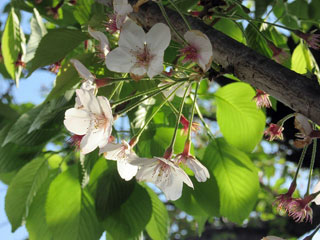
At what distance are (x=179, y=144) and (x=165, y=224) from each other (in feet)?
0.75

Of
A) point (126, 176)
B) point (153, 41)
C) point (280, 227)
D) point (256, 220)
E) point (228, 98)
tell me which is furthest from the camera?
point (256, 220)

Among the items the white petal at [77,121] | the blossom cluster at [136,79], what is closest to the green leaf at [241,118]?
the blossom cluster at [136,79]

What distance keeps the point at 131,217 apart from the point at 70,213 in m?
0.14

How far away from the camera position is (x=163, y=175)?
2.20ft

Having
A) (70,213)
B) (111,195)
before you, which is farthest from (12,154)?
(111,195)

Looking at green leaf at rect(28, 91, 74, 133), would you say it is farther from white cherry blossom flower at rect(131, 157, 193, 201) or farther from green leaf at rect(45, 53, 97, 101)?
white cherry blossom flower at rect(131, 157, 193, 201)

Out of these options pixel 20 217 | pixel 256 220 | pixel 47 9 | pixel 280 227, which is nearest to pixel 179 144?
pixel 20 217

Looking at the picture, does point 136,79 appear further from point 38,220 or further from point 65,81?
point 38,220

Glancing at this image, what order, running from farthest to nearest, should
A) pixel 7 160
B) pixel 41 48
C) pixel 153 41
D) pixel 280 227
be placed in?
1. pixel 280 227
2. pixel 7 160
3. pixel 41 48
4. pixel 153 41

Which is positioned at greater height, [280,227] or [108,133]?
[108,133]

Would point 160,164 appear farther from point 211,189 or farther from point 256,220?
point 256,220

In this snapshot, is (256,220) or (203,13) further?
(256,220)

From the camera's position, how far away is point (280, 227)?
3.27 m

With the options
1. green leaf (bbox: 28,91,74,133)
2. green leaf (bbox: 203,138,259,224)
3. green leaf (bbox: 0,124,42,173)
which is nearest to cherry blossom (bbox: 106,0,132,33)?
green leaf (bbox: 28,91,74,133)
